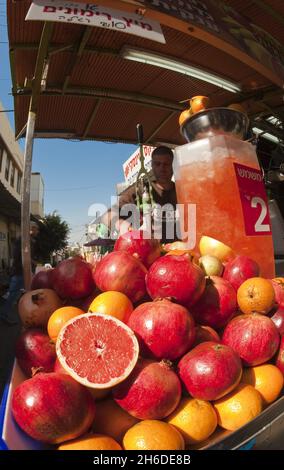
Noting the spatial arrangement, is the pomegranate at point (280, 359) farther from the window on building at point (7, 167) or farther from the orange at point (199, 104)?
the window on building at point (7, 167)

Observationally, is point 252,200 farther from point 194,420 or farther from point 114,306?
point 194,420

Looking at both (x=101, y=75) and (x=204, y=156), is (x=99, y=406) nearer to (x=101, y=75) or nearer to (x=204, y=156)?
(x=204, y=156)

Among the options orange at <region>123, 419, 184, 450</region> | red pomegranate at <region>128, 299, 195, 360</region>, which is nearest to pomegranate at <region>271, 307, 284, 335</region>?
red pomegranate at <region>128, 299, 195, 360</region>

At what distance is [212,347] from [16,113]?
9.10 ft

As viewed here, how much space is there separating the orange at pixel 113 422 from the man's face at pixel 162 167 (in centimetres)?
255

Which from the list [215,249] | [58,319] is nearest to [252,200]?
[215,249]

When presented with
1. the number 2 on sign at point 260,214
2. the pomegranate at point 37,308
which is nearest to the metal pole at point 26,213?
the pomegranate at point 37,308

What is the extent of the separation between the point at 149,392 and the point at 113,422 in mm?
201

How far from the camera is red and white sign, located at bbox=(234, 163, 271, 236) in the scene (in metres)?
2.55

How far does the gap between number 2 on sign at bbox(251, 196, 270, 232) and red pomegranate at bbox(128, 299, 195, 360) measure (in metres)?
1.47

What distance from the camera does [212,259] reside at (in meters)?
2.04

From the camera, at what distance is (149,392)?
1180 millimetres

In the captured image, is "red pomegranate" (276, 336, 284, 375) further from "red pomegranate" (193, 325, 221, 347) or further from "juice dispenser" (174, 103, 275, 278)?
"juice dispenser" (174, 103, 275, 278)

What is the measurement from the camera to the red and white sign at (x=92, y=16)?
1729 mm
